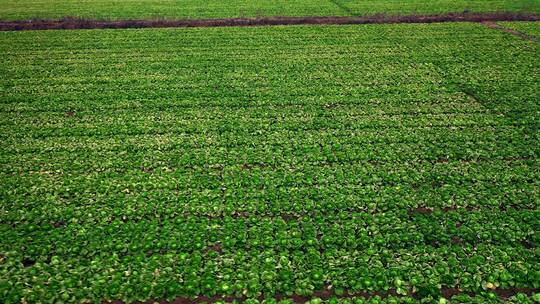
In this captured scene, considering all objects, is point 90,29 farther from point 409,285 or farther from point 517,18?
point 517,18

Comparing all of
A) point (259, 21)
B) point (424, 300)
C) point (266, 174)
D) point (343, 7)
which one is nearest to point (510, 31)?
point (343, 7)

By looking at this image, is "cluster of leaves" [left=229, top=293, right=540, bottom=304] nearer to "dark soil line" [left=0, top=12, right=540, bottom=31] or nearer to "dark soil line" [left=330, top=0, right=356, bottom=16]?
"dark soil line" [left=0, top=12, right=540, bottom=31]

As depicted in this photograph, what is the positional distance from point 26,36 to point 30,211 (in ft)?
75.6

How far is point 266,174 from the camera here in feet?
45.9

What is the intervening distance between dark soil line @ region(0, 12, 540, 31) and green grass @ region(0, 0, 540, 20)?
134cm

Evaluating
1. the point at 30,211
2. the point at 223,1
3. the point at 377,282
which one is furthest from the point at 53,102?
the point at 223,1

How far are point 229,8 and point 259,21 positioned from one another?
→ 18.8 feet

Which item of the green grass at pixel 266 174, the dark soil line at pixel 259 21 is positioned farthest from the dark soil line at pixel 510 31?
the green grass at pixel 266 174

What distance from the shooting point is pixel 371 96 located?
19781 millimetres

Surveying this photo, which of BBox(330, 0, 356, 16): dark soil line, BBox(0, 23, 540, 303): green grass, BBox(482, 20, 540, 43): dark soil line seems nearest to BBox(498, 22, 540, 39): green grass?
BBox(482, 20, 540, 43): dark soil line

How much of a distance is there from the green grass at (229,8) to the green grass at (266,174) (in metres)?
11.9

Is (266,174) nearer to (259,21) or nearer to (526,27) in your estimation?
(259,21)

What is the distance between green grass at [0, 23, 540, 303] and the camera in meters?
10.1

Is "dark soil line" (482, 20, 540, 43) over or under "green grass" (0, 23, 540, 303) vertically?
over
